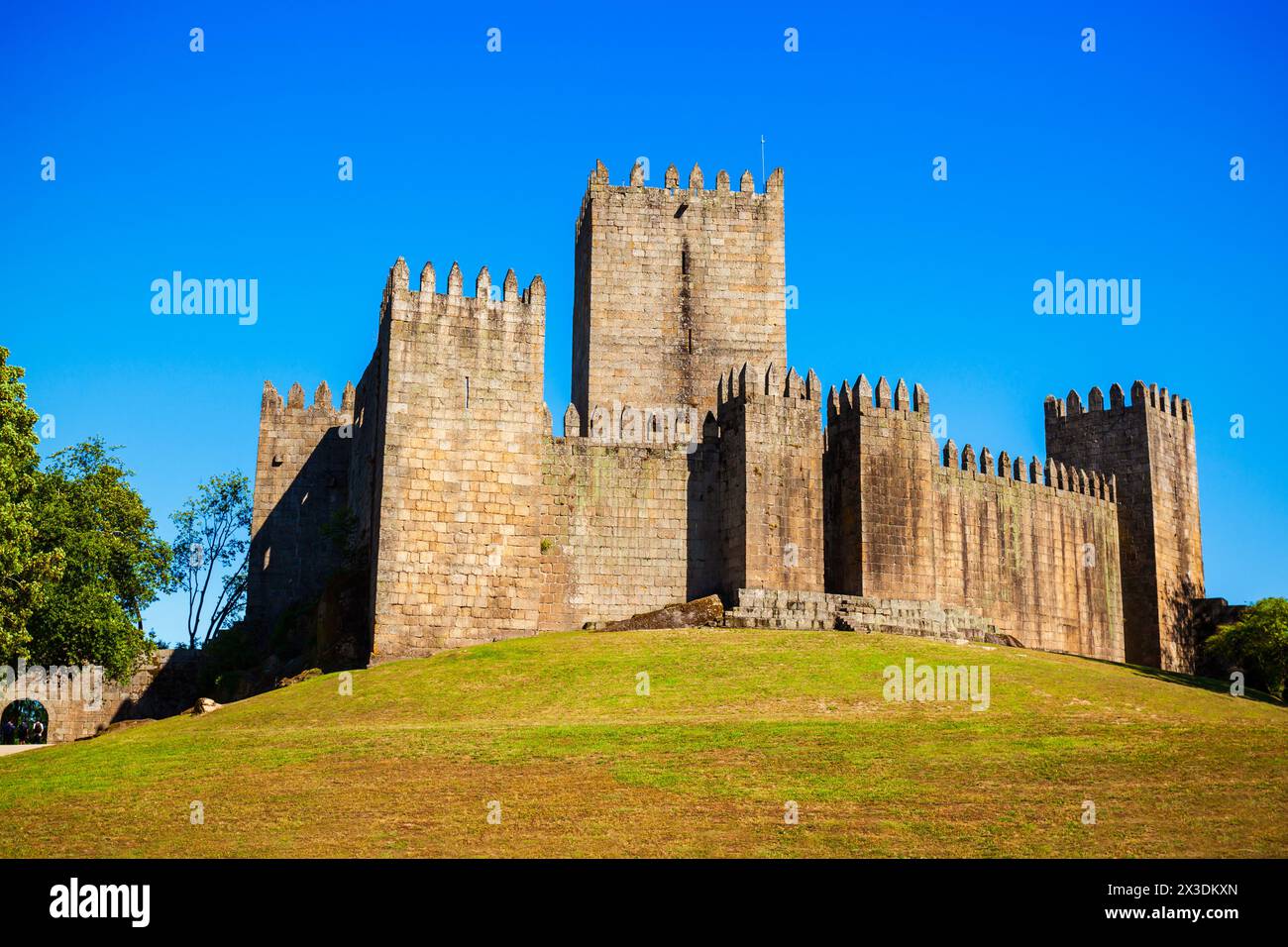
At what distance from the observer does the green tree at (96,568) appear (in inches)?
1570

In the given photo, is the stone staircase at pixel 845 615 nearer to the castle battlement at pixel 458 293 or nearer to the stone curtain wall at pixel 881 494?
the stone curtain wall at pixel 881 494

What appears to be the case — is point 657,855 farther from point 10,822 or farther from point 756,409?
point 756,409

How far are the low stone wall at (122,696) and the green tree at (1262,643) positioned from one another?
32250mm

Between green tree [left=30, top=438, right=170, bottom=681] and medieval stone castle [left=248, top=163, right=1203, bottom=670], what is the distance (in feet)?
12.1

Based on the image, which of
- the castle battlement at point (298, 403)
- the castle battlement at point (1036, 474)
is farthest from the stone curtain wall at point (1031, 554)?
the castle battlement at point (298, 403)

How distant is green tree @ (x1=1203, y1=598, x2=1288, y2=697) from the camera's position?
41219 millimetres

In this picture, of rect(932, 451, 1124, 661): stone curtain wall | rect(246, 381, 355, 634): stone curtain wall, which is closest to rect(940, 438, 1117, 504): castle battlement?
rect(932, 451, 1124, 661): stone curtain wall

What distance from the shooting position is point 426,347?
122 feet

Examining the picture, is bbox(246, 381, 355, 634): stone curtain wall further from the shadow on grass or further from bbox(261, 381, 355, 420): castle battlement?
the shadow on grass

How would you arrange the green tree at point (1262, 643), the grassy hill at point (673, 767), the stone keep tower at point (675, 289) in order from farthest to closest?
1. the stone keep tower at point (675, 289)
2. the green tree at point (1262, 643)
3. the grassy hill at point (673, 767)
